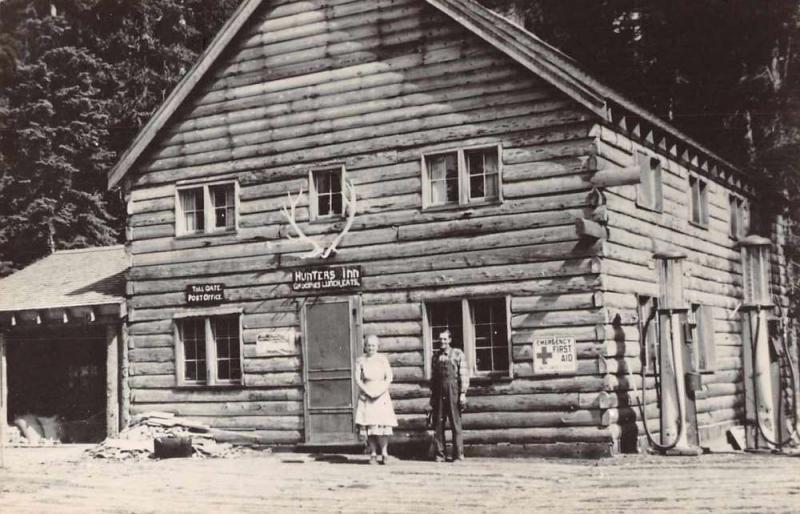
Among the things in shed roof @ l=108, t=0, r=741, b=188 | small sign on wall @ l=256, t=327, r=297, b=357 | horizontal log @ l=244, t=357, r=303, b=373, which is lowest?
horizontal log @ l=244, t=357, r=303, b=373

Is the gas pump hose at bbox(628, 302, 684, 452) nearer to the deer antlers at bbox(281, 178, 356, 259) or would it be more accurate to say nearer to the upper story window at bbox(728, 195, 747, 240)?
the deer antlers at bbox(281, 178, 356, 259)

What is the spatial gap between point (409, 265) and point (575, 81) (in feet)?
14.4

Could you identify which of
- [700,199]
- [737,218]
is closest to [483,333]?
[700,199]

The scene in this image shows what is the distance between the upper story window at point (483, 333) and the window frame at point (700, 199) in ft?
20.1

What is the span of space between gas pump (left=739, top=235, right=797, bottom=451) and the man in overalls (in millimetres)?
4994

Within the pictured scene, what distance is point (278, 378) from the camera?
770 inches

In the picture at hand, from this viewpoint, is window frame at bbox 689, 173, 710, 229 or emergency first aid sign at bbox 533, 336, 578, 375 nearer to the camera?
emergency first aid sign at bbox 533, 336, 578, 375

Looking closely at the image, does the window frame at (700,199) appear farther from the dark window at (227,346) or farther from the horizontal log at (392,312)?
the dark window at (227,346)

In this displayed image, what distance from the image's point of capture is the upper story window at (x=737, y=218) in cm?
2461

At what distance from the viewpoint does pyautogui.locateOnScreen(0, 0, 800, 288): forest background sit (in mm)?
29766

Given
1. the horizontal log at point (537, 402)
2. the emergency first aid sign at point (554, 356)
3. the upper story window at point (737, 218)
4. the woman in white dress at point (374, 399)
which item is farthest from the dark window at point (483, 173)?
the upper story window at point (737, 218)

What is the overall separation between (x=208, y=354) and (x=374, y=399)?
5220 millimetres

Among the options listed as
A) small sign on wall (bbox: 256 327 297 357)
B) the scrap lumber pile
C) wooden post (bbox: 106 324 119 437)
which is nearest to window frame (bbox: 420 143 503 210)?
small sign on wall (bbox: 256 327 297 357)

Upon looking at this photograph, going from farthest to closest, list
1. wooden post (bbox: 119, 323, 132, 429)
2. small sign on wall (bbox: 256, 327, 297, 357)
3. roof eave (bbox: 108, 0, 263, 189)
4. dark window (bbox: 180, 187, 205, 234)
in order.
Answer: wooden post (bbox: 119, 323, 132, 429)
dark window (bbox: 180, 187, 205, 234)
roof eave (bbox: 108, 0, 263, 189)
small sign on wall (bbox: 256, 327, 297, 357)
